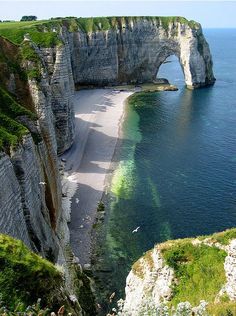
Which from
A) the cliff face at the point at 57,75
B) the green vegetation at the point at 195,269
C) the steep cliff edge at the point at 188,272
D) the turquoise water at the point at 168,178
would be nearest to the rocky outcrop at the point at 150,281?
the steep cliff edge at the point at 188,272

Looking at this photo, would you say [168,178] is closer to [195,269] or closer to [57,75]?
[57,75]

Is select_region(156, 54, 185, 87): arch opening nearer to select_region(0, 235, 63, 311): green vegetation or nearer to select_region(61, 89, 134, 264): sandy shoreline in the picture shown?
select_region(61, 89, 134, 264): sandy shoreline

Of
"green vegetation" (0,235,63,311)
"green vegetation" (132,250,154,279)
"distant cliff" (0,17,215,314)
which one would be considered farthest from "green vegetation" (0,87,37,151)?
"green vegetation" (0,235,63,311)

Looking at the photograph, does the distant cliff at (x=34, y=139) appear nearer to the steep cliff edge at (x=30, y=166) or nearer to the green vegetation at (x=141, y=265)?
the steep cliff edge at (x=30, y=166)

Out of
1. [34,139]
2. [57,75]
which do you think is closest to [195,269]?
[34,139]

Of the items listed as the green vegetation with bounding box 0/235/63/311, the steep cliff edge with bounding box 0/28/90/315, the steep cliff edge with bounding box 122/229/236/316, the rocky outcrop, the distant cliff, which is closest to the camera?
the green vegetation with bounding box 0/235/63/311

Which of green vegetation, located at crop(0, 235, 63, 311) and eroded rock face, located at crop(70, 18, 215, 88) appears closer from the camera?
green vegetation, located at crop(0, 235, 63, 311)
